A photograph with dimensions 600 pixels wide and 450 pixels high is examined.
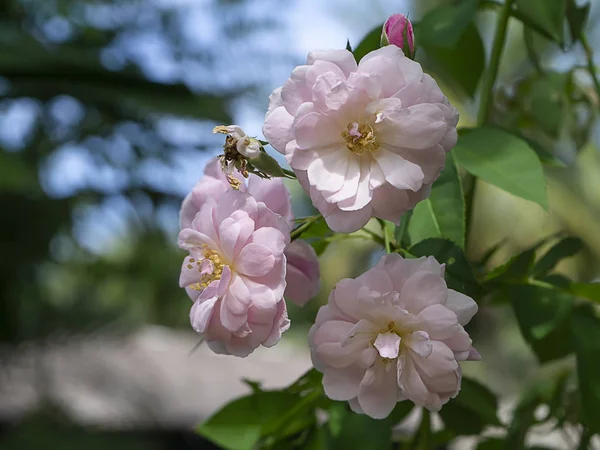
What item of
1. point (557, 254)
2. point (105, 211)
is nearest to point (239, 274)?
point (557, 254)

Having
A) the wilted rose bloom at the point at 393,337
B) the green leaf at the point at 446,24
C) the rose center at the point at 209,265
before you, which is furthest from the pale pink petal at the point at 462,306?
the green leaf at the point at 446,24

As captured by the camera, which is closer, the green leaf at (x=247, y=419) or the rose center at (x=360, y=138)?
the rose center at (x=360, y=138)

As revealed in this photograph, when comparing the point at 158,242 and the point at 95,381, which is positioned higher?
the point at 158,242

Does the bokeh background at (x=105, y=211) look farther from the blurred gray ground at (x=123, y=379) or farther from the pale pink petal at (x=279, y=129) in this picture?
the pale pink petal at (x=279, y=129)

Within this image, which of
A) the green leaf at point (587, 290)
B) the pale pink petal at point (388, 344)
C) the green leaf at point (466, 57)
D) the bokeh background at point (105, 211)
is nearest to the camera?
the pale pink petal at point (388, 344)

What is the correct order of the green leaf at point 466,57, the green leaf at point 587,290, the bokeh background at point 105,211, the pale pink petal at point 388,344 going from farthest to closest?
the bokeh background at point 105,211 < the green leaf at point 466,57 < the green leaf at point 587,290 < the pale pink petal at point 388,344

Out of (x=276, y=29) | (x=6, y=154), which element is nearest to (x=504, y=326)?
(x=276, y=29)

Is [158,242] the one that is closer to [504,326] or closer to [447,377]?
[447,377]
